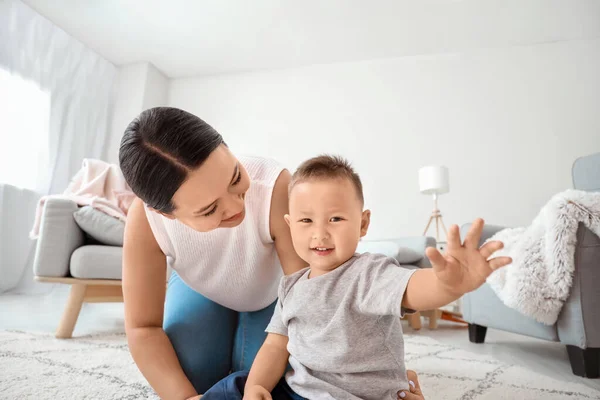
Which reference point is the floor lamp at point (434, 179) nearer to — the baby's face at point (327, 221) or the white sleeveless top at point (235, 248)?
the white sleeveless top at point (235, 248)

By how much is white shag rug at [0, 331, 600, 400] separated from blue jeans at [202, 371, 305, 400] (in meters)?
0.37

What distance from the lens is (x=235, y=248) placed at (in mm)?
881

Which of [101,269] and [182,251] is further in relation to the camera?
[101,269]

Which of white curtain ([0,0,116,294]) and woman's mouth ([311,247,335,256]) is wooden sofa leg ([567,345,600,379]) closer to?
woman's mouth ([311,247,335,256])

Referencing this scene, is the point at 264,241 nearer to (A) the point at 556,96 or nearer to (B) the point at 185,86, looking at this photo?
(A) the point at 556,96

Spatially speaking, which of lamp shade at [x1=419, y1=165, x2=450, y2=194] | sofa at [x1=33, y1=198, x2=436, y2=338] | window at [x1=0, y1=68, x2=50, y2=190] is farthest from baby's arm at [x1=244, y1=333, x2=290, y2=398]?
window at [x1=0, y1=68, x2=50, y2=190]

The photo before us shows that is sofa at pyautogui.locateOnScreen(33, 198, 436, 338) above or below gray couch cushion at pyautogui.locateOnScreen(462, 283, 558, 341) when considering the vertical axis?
above

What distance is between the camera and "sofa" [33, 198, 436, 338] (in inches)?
64.2

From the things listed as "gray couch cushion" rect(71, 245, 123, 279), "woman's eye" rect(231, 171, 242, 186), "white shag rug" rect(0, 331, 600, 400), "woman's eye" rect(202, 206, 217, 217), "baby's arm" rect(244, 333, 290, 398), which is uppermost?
"woman's eye" rect(231, 171, 242, 186)

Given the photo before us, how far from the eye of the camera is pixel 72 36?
3633 millimetres

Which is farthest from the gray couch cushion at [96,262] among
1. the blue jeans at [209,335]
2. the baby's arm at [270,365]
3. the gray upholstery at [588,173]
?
the gray upholstery at [588,173]

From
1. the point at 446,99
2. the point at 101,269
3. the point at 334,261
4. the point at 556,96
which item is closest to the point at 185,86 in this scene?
the point at 446,99

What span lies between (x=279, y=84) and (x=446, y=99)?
1.59 metres

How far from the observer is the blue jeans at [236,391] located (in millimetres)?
682
